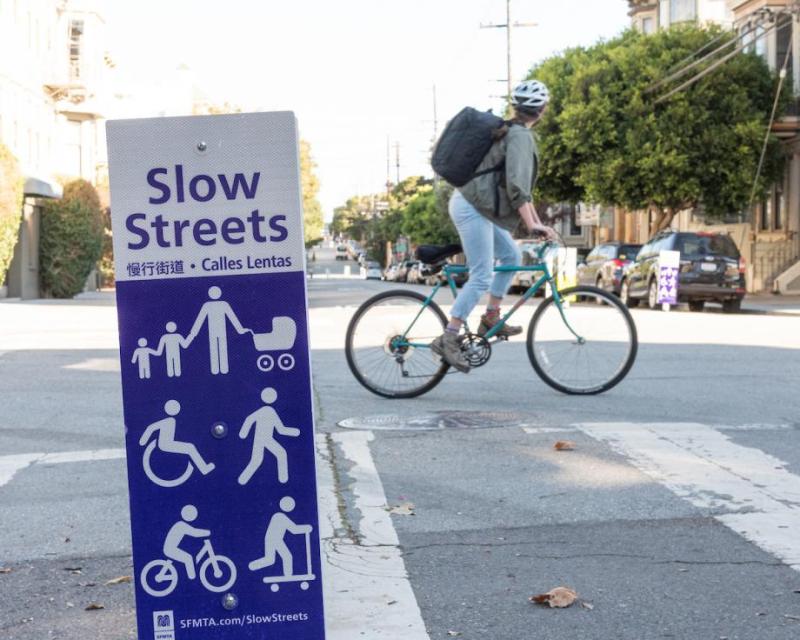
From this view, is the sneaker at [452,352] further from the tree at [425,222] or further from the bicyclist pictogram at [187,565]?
the tree at [425,222]

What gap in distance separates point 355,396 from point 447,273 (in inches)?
44.0

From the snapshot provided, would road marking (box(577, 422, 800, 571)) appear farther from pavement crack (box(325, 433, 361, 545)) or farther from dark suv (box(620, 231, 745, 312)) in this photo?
dark suv (box(620, 231, 745, 312))

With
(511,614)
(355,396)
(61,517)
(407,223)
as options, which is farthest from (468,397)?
(407,223)

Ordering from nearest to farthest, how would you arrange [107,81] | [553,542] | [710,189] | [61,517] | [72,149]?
[553,542] < [61,517] < [710,189] < [72,149] < [107,81]

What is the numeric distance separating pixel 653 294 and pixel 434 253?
63.0 ft

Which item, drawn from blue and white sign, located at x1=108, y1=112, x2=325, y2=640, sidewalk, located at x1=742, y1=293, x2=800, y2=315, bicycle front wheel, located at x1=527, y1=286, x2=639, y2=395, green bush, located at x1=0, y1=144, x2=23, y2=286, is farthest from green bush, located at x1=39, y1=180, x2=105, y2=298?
blue and white sign, located at x1=108, y1=112, x2=325, y2=640

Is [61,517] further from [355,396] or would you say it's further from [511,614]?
[355,396]

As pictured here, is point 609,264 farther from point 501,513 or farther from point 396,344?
point 501,513

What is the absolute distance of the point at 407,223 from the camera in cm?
10606

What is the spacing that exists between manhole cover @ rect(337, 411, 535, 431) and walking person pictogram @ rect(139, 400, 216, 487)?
4020 mm

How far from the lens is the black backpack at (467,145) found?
8.24m

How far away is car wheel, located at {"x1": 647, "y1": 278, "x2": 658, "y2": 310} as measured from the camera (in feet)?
87.9

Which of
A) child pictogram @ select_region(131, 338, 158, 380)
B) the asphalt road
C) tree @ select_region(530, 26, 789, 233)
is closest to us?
child pictogram @ select_region(131, 338, 158, 380)

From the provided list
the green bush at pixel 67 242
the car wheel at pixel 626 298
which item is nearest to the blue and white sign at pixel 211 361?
the car wheel at pixel 626 298
